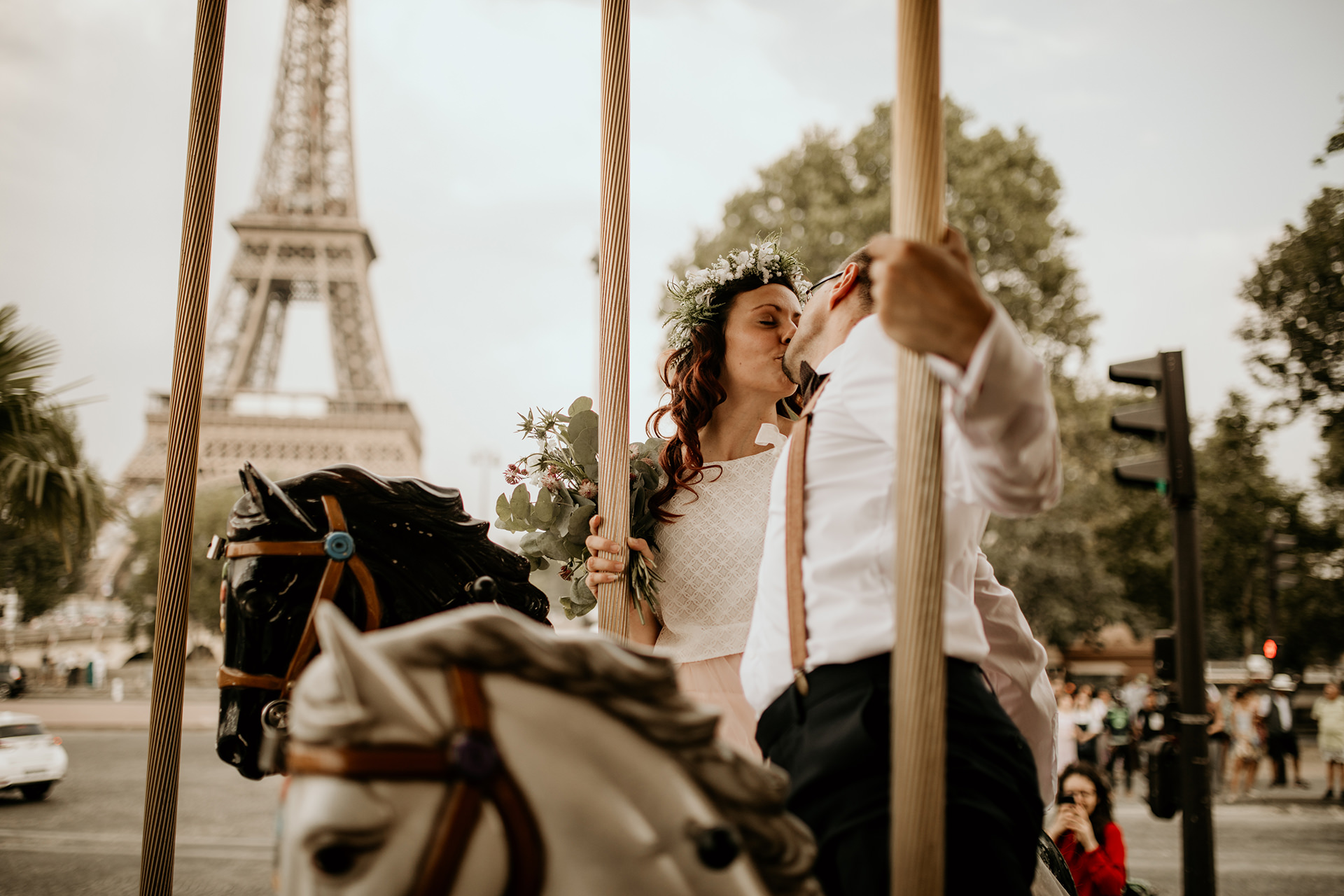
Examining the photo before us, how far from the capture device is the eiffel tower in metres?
31.0

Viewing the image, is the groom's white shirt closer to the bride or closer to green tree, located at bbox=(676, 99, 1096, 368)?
the bride

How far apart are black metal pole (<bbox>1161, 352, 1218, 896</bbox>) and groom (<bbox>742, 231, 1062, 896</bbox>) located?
493cm

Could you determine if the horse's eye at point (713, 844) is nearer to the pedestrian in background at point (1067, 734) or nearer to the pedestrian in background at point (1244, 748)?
the pedestrian in background at point (1067, 734)

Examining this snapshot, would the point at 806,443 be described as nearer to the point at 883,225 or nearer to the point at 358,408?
the point at 883,225

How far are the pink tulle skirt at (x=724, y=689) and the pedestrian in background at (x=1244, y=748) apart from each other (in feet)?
48.2

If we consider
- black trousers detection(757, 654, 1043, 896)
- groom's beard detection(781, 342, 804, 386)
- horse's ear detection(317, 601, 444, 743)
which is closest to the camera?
horse's ear detection(317, 601, 444, 743)

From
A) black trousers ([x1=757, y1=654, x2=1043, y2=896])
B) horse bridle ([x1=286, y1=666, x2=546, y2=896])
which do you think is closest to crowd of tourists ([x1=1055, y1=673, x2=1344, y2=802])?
black trousers ([x1=757, y1=654, x2=1043, y2=896])

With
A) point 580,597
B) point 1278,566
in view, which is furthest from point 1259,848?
point 580,597

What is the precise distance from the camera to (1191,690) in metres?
5.77

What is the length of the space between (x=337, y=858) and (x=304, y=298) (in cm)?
3859

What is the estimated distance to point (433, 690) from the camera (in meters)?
0.92

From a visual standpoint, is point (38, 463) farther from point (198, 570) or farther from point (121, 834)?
point (198, 570)

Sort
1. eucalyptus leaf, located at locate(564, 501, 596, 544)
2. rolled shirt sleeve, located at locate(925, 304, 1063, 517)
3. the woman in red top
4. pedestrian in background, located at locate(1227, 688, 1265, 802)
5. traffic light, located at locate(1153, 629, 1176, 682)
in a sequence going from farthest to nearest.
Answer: pedestrian in background, located at locate(1227, 688, 1265, 802) < traffic light, located at locate(1153, 629, 1176, 682) < the woman in red top < eucalyptus leaf, located at locate(564, 501, 596, 544) < rolled shirt sleeve, located at locate(925, 304, 1063, 517)

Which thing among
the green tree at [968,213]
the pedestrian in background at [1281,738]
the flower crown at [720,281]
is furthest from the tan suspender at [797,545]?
the pedestrian in background at [1281,738]
